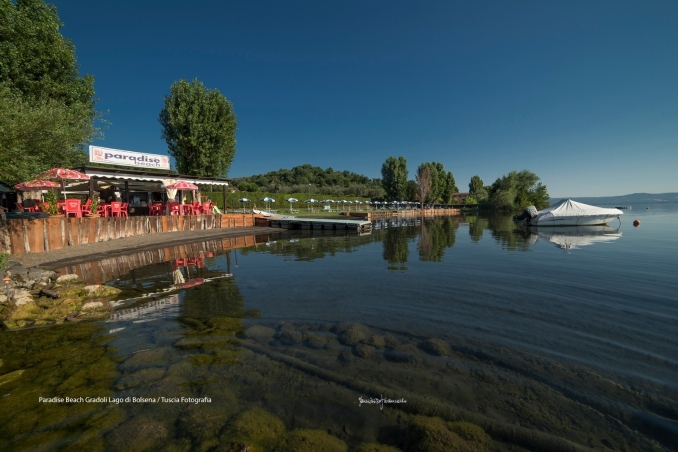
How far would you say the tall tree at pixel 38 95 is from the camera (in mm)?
10132

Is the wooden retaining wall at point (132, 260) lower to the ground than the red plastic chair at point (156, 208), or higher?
lower

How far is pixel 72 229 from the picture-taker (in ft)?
51.5

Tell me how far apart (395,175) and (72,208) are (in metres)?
65.9

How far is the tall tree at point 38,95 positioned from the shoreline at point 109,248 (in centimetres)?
335

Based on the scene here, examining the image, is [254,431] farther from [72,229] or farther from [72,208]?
[72,208]

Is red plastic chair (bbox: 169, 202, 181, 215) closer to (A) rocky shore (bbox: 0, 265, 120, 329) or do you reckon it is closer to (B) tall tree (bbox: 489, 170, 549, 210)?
(A) rocky shore (bbox: 0, 265, 120, 329)

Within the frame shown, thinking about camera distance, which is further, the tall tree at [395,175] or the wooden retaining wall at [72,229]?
the tall tree at [395,175]

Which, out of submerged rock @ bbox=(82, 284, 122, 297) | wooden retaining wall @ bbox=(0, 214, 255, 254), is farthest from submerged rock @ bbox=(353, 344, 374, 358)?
wooden retaining wall @ bbox=(0, 214, 255, 254)

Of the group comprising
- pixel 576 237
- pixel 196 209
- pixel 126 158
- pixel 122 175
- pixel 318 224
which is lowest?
pixel 576 237

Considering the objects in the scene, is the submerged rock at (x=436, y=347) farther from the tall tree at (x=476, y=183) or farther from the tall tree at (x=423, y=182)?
the tall tree at (x=476, y=183)

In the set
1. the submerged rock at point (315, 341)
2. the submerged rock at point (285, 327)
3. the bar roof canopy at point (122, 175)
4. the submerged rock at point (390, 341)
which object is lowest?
the submerged rock at point (390, 341)

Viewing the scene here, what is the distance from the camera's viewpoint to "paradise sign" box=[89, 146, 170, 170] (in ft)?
75.2

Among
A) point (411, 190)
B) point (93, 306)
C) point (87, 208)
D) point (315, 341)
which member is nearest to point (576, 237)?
point (315, 341)

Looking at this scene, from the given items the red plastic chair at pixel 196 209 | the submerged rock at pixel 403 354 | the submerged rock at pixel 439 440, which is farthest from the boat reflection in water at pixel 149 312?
the red plastic chair at pixel 196 209
